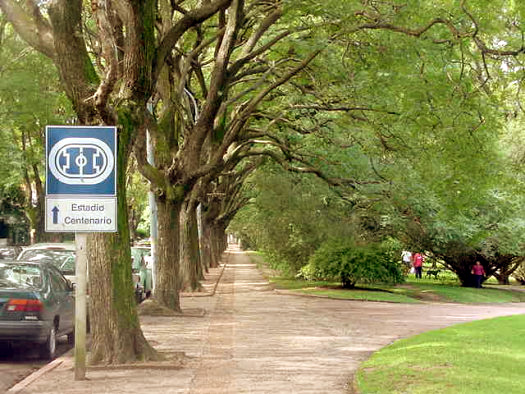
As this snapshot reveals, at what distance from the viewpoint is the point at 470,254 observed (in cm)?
3722

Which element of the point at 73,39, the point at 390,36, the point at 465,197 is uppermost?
the point at 390,36

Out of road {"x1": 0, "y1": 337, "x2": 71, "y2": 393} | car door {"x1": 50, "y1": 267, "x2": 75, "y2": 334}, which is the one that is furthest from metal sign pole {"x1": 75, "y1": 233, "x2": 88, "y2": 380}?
car door {"x1": 50, "y1": 267, "x2": 75, "y2": 334}

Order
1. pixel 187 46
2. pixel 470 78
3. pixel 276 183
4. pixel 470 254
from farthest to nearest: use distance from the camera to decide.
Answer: pixel 470 254 → pixel 276 183 → pixel 187 46 → pixel 470 78

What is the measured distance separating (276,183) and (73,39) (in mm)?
22788

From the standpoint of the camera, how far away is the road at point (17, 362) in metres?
11.2

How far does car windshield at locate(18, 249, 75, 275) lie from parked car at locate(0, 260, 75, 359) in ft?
13.3

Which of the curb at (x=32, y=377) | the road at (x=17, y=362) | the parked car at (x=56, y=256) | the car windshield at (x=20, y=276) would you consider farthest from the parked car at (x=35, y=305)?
the parked car at (x=56, y=256)

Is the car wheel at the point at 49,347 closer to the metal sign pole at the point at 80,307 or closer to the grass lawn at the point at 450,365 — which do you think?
the metal sign pole at the point at 80,307

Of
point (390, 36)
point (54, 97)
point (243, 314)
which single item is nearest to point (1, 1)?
point (390, 36)

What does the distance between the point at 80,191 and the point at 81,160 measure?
0.41 meters

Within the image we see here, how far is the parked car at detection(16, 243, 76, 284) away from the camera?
736 inches

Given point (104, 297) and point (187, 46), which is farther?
Result: point (187, 46)

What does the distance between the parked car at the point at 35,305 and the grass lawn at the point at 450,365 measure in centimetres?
511

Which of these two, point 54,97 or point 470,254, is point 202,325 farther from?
point 470,254
